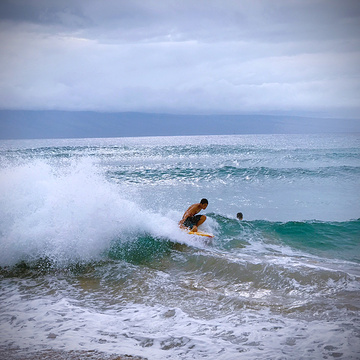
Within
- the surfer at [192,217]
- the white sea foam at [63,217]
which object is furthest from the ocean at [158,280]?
the surfer at [192,217]

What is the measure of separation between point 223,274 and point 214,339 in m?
2.69

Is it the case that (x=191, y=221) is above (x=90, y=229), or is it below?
below

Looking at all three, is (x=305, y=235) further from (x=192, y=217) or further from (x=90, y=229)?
(x=90, y=229)

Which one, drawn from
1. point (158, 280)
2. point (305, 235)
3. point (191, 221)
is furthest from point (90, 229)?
point (305, 235)

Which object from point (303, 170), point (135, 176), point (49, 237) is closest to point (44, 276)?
point (49, 237)

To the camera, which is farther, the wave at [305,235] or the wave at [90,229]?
the wave at [305,235]

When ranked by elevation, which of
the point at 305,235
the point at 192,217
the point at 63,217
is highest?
the point at 63,217

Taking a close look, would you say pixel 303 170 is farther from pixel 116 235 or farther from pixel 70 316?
pixel 70 316

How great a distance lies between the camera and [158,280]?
6.70 meters

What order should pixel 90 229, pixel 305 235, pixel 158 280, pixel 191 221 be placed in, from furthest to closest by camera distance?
pixel 305 235 < pixel 191 221 < pixel 90 229 < pixel 158 280

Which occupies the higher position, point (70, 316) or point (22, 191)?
point (22, 191)

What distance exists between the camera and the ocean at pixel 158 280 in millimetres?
4227

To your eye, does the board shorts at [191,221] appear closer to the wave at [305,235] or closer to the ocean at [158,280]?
the ocean at [158,280]

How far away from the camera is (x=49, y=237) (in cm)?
802
